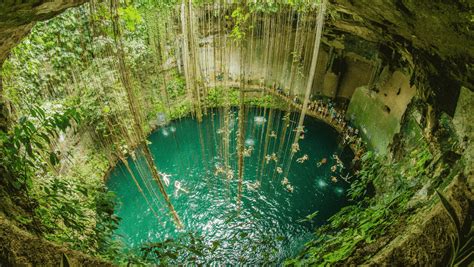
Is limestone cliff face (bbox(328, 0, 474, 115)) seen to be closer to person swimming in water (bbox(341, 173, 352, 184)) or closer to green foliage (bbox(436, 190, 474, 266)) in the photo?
green foliage (bbox(436, 190, 474, 266))

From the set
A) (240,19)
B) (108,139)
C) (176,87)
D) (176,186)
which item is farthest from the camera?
(176,87)

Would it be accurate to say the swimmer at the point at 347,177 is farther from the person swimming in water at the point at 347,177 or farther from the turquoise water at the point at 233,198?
the turquoise water at the point at 233,198

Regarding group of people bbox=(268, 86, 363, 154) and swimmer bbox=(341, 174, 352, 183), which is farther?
group of people bbox=(268, 86, 363, 154)

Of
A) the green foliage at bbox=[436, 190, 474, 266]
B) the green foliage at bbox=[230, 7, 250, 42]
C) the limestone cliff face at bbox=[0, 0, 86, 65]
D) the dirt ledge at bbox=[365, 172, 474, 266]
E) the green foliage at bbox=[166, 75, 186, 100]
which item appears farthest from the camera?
the green foliage at bbox=[166, 75, 186, 100]

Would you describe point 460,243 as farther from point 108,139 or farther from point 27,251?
point 108,139

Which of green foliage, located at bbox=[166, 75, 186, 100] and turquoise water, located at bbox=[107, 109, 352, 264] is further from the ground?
green foliage, located at bbox=[166, 75, 186, 100]

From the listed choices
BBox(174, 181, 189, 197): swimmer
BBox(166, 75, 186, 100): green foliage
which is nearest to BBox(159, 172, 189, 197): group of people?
BBox(174, 181, 189, 197): swimmer

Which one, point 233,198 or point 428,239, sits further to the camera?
point 233,198


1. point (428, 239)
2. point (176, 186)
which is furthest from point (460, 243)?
point (176, 186)

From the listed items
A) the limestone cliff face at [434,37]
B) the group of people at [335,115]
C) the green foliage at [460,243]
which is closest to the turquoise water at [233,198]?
the group of people at [335,115]

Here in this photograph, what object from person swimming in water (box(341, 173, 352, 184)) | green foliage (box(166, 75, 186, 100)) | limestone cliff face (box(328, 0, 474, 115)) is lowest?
person swimming in water (box(341, 173, 352, 184))
